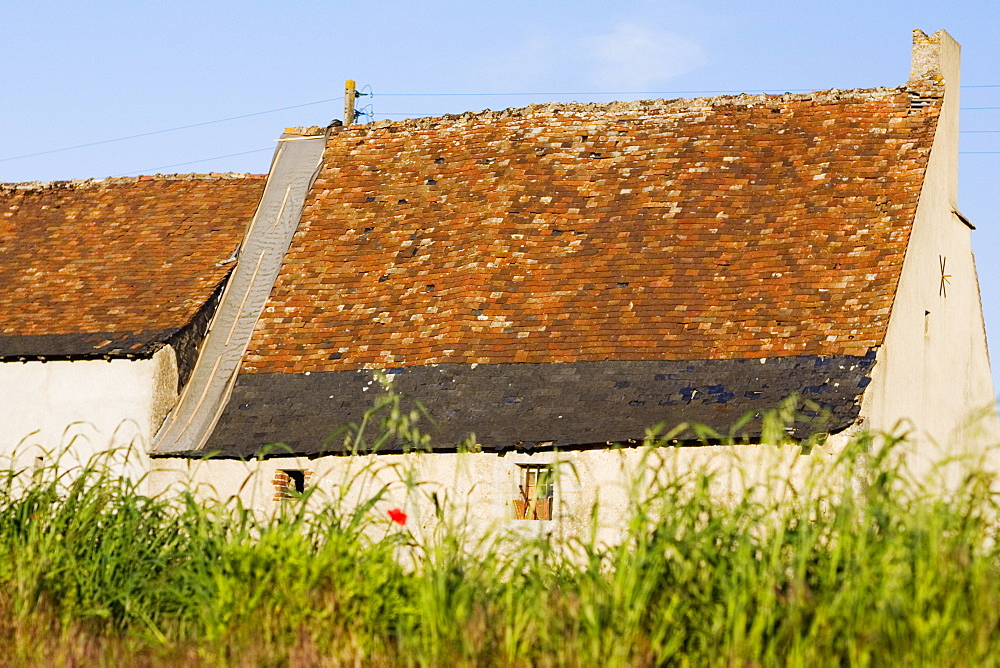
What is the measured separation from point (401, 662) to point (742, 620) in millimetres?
1956

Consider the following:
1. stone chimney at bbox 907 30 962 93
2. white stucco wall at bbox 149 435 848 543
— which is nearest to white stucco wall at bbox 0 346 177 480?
white stucco wall at bbox 149 435 848 543

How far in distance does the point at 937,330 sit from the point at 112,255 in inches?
548

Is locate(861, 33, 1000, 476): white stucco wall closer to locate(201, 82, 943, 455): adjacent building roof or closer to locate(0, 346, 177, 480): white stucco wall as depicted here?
locate(201, 82, 943, 455): adjacent building roof

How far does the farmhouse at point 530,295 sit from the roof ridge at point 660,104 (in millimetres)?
54

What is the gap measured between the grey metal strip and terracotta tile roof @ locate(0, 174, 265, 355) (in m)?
0.45

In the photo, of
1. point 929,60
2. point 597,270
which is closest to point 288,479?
point 597,270

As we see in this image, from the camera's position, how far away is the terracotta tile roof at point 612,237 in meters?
17.9

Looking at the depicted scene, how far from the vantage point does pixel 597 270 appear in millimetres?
19453

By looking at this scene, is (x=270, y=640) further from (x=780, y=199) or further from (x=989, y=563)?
(x=780, y=199)

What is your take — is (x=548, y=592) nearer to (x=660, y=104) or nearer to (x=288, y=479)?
(x=288, y=479)

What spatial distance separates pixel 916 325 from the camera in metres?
18.2

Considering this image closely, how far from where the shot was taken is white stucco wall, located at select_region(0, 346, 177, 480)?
64.4 ft

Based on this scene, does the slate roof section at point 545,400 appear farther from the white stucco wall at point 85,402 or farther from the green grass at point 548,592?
the green grass at point 548,592

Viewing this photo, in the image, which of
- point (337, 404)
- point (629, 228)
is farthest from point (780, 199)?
point (337, 404)
